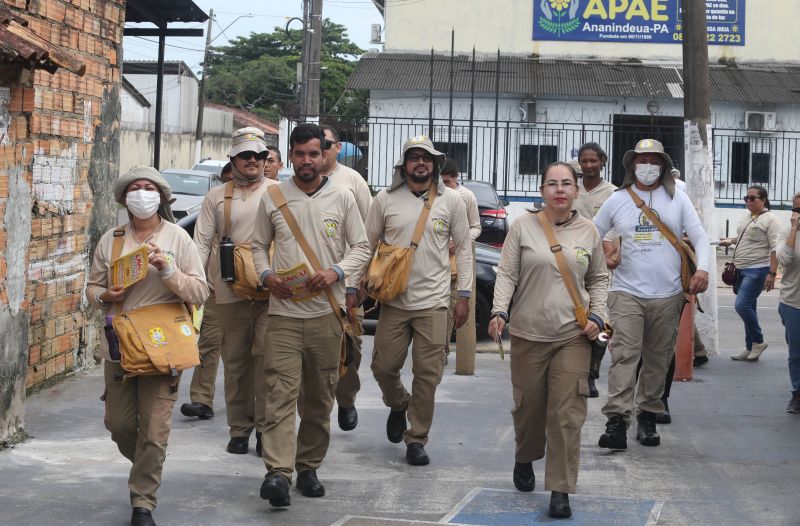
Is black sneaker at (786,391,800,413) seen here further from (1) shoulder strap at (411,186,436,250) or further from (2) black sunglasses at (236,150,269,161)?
(2) black sunglasses at (236,150,269,161)

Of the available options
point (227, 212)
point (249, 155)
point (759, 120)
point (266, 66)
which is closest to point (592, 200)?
point (249, 155)

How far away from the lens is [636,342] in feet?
27.1

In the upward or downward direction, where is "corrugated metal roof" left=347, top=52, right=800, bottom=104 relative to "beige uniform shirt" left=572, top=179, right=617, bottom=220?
upward

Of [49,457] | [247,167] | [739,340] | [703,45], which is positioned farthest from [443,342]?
[739,340]

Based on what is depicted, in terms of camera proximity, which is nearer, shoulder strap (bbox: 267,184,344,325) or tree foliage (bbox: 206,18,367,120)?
shoulder strap (bbox: 267,184,344,325)

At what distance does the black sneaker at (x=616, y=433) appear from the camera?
26.7 feet

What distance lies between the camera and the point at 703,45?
488 inches

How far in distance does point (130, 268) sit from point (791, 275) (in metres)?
5.72

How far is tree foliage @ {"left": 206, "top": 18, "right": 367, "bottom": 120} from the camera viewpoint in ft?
216

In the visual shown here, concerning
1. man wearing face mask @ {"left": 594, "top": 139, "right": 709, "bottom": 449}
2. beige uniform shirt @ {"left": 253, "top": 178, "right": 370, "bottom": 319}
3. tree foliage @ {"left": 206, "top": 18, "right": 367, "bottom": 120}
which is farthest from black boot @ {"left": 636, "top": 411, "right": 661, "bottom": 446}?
tree foliage @ {"left": 206, "top": 18, "right": 367, "bottom": 120}

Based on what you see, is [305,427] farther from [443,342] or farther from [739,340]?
[739,340]

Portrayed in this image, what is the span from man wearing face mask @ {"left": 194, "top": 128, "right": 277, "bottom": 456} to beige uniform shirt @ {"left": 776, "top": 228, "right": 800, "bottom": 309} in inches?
168

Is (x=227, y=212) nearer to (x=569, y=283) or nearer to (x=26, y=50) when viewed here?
(x=26, y=50)

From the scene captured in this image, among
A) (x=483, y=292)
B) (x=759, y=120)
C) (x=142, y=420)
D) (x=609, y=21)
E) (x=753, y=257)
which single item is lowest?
(x=142, y=420)
